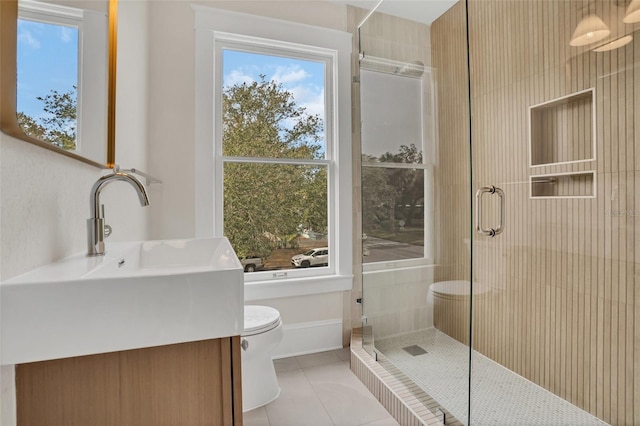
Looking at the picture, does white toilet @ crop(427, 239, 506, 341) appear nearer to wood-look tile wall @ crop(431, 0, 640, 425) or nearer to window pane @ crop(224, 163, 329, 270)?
wood-look tile wall @ crop(431, 0, 640, 425)

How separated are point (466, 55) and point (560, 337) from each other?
1602 mm

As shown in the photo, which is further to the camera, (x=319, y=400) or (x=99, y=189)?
(x=319, y=400)

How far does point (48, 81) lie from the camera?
0.85m

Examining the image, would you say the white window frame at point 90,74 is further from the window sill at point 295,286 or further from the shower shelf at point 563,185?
the shower shelf at point 563,185

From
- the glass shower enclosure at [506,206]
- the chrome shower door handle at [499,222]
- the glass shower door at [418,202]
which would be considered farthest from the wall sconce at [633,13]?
the chrome shower door handle at [499,222]

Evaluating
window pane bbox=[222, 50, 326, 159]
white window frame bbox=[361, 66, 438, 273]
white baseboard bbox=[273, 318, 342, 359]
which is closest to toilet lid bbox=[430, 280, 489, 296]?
white window frame bbox=[361, 66, 438, 273]

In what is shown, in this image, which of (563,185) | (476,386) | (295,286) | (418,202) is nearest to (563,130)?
(563,185)

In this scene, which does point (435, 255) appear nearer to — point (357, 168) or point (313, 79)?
point (357, 168)

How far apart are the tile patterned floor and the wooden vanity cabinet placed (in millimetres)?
1050

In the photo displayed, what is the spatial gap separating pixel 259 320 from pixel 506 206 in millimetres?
1665

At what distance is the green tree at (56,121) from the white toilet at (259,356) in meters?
1.08

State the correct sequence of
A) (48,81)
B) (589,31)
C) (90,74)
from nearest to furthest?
(48,81) < (90,74) < (589,31)

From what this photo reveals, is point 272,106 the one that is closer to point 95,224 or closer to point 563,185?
point 95,224

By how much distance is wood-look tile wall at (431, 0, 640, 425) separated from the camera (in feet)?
4.92
